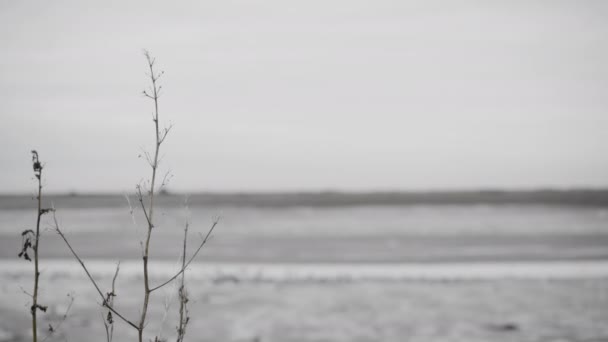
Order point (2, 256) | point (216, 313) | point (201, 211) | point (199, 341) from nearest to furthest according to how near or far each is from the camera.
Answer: point (199, 341) → point (216, 313) → point (2, 256) → point (201, 211)

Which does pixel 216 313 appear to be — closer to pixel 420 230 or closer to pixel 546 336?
pixel 546 336

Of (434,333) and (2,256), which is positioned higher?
(434,333)

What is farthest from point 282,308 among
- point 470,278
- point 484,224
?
point 484,224

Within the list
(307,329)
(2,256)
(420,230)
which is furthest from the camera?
(420,230)

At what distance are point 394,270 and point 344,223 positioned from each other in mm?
14918

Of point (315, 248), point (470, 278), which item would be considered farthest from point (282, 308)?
point (315, 248)

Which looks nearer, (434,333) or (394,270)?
(434,333)

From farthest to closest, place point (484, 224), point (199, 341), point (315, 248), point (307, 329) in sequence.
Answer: point (484, 224) < point (315, 248) < point (307, 329) < point (199, 341)

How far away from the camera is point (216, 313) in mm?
8219

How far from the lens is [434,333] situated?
7117 millimetres

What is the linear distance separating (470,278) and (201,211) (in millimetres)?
32124

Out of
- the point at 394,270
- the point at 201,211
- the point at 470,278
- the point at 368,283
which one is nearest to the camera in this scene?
the point at 368,283

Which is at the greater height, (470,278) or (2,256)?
(470,278)

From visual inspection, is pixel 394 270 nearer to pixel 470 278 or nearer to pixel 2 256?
pixel 470 278
